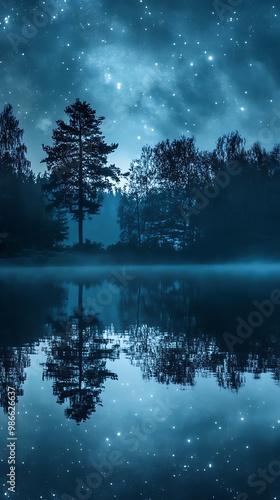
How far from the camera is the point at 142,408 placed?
18.7 ft

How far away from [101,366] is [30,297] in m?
10.1

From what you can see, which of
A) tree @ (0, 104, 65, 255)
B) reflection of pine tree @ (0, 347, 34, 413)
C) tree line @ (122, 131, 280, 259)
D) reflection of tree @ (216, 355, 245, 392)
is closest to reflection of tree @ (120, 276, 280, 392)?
reflection of tree @ (216, 355, 245, 392)

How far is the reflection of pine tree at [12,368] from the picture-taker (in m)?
6.23

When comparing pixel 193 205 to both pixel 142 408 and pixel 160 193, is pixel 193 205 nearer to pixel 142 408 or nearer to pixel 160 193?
pixel 160 193

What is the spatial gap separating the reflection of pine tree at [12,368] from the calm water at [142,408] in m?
0.02

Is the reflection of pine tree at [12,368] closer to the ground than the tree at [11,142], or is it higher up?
closer to the ground

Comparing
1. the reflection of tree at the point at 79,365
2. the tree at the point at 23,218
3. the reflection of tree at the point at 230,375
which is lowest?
the reflection of tree at the point at 230,375

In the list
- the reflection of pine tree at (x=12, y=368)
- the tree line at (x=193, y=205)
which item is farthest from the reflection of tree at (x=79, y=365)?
the tree line at (x=193, y=205)

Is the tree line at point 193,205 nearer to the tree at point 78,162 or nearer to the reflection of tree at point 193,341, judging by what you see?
the tree at point 78,162

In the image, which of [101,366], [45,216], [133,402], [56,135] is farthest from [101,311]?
[56,135]

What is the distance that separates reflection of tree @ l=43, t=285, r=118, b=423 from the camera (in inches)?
233

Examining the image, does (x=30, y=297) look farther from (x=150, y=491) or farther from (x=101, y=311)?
(x=150, y=491)

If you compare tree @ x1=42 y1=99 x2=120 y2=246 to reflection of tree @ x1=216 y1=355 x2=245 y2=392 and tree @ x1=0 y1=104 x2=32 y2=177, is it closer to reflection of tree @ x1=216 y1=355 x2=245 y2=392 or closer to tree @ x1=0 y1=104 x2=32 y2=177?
tree @ x1=0 y1=104 x2=32 y2=177

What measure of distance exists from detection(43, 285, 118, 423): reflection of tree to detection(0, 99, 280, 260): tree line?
98.3ft
